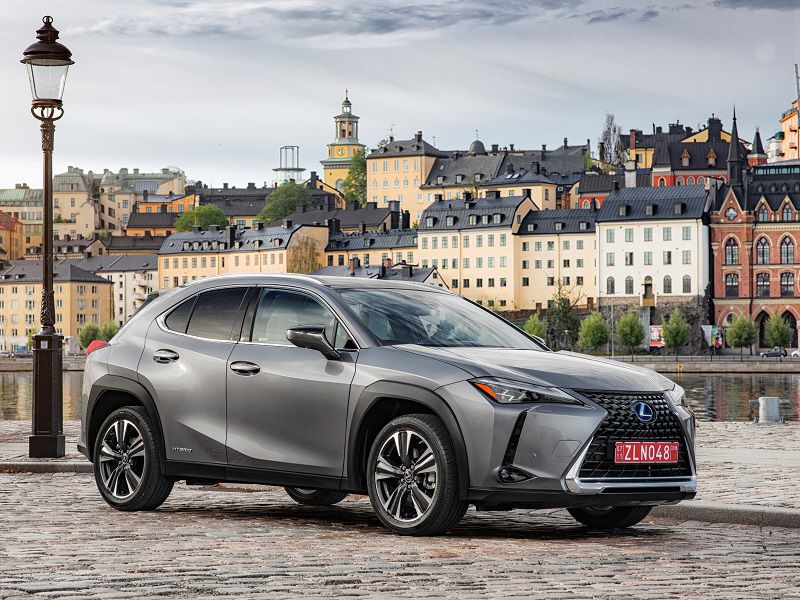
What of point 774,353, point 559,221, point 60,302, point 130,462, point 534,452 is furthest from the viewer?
point 60,302

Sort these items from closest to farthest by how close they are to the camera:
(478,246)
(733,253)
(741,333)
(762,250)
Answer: (741,333), (762,250), (733,253), (478,246)

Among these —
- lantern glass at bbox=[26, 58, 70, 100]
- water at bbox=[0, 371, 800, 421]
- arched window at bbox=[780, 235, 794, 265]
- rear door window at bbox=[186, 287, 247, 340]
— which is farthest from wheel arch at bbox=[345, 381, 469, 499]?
arched window at bbox=[780, 235, 794, 265]

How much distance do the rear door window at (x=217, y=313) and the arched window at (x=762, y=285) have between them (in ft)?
416

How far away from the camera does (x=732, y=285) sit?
135 metres

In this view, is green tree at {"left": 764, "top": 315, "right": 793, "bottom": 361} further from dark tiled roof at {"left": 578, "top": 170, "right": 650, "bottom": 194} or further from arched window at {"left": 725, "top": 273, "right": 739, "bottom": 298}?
dark tiled roof at {"left": 578, "top": 170, "right": 650, "bottom": 194}

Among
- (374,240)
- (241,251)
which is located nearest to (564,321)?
(374,240)

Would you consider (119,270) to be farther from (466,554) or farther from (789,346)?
(466,554)

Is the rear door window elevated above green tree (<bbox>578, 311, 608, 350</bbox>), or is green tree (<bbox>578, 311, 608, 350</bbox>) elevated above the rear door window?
the rear door window

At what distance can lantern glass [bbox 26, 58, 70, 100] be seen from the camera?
54.8 feet

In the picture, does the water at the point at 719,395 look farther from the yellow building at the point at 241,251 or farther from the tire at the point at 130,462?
the yellow building at the point at 241,251

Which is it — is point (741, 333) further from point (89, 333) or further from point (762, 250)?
point (89, 333)

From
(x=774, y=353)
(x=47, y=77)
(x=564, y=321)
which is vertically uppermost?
(x=47, y=77)

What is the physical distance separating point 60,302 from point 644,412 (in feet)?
593

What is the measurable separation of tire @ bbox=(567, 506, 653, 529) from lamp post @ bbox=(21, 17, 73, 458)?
24.0 feet
